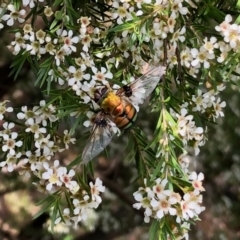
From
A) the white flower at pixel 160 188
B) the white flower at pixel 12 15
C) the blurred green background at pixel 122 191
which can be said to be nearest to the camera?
the white flower at pixel 160 188

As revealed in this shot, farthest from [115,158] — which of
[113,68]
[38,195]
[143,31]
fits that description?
[143,31]

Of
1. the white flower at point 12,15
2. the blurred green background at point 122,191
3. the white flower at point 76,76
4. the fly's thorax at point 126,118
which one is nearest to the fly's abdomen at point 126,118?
the fly's thorax at point 126,118

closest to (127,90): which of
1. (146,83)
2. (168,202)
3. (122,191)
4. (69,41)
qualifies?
Answer: (146,83)

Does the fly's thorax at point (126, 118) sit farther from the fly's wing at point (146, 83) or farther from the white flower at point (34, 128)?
the white flower at point (34, 128)

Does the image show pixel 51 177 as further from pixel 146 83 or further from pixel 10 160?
pixel 146 83

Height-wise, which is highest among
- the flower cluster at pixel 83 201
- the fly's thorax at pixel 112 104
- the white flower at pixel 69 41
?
the white flower at pixel 69 41

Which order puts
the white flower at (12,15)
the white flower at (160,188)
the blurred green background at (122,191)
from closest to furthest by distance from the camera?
the white flower at (160,188) → the white flower at (12,15) → the blurred green background at (122,191)

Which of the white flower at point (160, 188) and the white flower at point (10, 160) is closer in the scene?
the white flower at point (160, 188)
